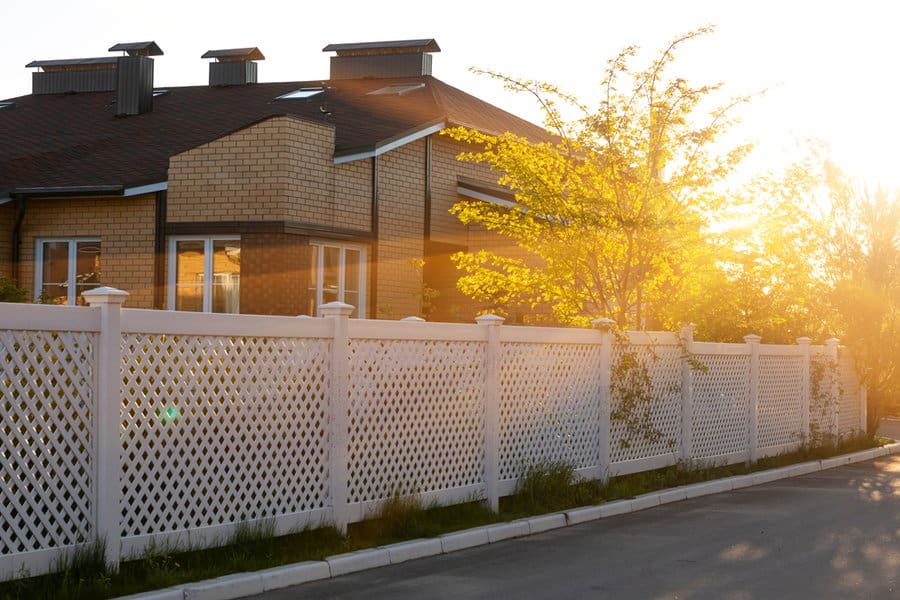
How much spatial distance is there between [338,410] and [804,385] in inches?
475

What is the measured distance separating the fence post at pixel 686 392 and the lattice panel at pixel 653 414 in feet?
0.31

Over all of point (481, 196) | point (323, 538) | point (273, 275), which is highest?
point (481, 196)

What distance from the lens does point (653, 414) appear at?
14336 mm

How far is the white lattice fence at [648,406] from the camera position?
13609 millimetres

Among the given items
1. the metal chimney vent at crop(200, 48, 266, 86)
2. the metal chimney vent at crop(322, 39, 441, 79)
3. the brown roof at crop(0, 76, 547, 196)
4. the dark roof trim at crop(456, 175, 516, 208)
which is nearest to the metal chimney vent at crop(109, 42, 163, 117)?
the brown roof at crop(0, 76, 547, 196)

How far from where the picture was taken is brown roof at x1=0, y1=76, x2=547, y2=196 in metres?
19.9

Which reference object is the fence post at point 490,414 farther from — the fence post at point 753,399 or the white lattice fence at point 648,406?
the fence post at point 753,399

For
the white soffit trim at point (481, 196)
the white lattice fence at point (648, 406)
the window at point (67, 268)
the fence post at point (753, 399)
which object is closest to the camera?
the white lattice fence at point (648, 406)

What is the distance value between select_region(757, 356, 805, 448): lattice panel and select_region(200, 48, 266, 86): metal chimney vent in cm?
1522

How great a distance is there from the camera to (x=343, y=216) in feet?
61.5

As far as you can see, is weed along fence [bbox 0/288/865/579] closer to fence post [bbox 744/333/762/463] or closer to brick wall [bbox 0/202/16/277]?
fence post [bbox 744/333/762/463]

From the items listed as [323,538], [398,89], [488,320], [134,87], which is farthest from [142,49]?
[323,538]

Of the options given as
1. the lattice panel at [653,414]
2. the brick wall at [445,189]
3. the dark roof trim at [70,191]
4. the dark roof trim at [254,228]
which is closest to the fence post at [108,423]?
the lattice panel at [653,414]

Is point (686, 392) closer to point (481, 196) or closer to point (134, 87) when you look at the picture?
point (481, 196)
